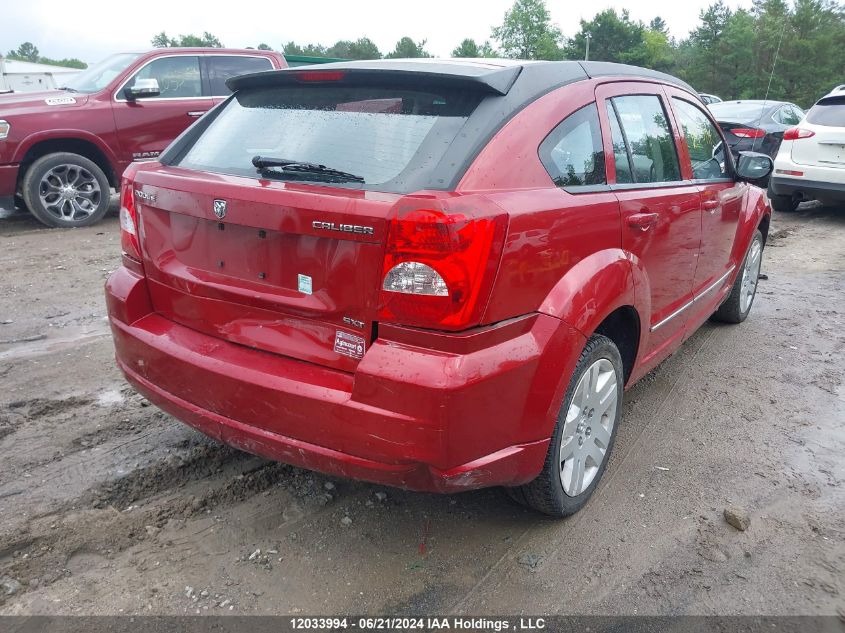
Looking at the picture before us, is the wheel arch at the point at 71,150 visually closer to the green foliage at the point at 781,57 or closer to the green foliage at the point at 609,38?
the green foliage at the point at 781,57

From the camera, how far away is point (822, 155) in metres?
8.80

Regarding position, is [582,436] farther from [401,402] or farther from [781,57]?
[781,57]

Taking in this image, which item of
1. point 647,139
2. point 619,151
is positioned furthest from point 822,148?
point 619,151

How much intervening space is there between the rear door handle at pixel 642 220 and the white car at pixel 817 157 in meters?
7.28

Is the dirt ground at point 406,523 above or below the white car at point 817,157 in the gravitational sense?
below

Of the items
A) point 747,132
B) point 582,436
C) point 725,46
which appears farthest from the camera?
point 725,46

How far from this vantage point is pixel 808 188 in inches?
354

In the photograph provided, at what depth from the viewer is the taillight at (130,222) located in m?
2.77

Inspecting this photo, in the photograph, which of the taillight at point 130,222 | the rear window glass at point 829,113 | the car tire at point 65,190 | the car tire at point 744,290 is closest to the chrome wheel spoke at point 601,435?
the taillight at point 130,222

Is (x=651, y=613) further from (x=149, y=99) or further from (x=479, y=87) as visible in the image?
(x=149, y=99)

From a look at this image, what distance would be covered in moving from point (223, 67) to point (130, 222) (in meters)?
6.89

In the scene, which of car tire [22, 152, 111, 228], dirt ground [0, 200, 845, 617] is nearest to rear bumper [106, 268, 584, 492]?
dirt ground [0, 200, 845, 617]

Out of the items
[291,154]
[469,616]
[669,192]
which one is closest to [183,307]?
[291,154]

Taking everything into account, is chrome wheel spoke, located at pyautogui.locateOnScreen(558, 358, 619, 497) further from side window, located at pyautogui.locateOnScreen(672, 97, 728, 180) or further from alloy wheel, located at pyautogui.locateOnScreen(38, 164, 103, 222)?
alloy wheel, located at pyautogui.locateOnScreen(38, 164, 103, 222)
